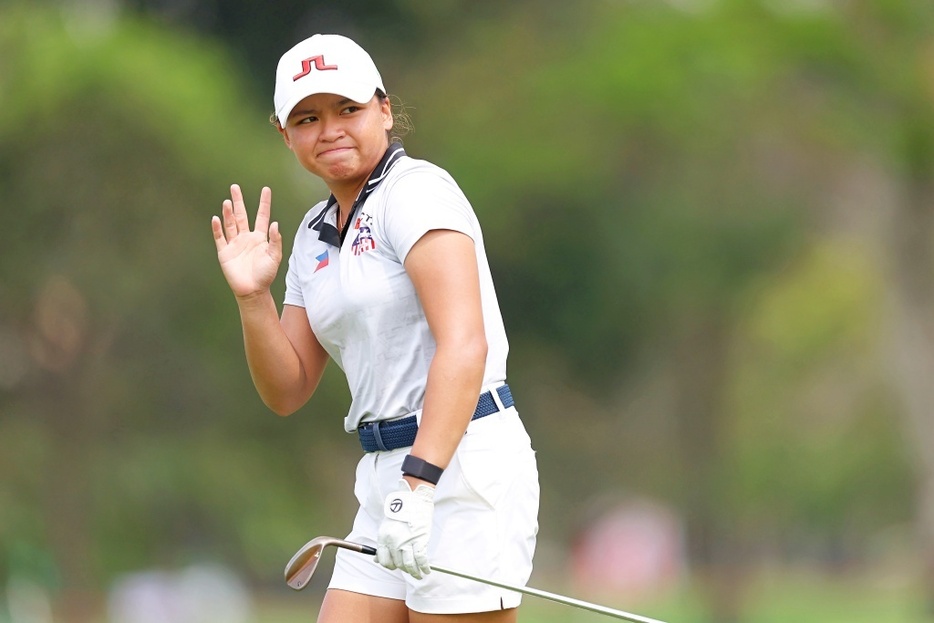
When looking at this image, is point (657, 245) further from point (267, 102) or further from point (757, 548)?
point (757, 548)

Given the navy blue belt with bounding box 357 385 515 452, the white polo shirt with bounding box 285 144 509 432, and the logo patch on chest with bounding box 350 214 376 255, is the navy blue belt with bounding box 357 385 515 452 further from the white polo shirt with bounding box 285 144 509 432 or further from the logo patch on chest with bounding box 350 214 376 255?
the logo patch on chest with bounding box 350 214 376 255

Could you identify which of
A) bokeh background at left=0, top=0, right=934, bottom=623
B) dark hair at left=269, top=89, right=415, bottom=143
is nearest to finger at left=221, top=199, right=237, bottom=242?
dark hair at left=269, top=89, right=415, bottom=143

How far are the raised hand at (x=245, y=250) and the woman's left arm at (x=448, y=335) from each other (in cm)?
56

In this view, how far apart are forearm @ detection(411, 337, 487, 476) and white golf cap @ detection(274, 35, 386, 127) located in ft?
2.33

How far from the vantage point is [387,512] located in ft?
12.9

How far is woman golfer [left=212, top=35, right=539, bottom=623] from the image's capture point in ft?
13.0

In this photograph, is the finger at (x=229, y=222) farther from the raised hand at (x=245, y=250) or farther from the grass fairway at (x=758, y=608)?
the grass fairway at (x=758, y=608)

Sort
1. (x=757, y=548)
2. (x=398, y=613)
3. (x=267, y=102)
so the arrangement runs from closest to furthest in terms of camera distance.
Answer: (x=398, y=613) → (x=267, y=102) → (x=757, y=548)

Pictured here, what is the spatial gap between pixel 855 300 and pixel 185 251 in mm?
20492

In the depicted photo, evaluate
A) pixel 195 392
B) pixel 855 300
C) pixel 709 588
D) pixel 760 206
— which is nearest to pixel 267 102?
pixel 195 392

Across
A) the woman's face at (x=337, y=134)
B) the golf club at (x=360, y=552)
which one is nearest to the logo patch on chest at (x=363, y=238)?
the woman's face at (x=337, y=134)

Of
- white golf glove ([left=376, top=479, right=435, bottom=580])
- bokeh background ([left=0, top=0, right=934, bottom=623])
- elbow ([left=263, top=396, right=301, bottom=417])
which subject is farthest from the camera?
bokeh background ([left=0, top=0, right=934, bottom=623])

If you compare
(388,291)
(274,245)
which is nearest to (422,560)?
(388,291)

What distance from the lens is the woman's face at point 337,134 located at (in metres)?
4.28
